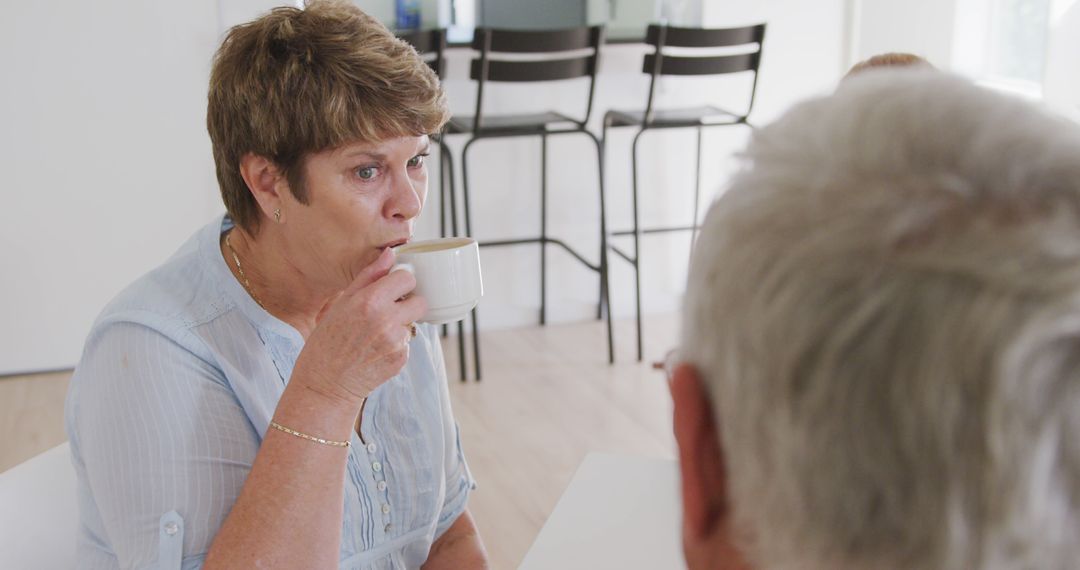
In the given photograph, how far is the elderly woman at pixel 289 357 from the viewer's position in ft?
3.66

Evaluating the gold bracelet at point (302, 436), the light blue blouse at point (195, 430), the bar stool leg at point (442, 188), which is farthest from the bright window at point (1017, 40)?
the gold bracelet at point (302, 436)

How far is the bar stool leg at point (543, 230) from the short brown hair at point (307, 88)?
8.48ft

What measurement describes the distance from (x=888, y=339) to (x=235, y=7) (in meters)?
3.43

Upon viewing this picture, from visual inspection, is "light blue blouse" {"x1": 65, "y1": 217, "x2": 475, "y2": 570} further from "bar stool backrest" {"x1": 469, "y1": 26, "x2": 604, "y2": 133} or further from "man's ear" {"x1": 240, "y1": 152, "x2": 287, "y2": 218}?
"bar stool backrest" {"x1": 469, "y1": 26, "x2": 604, "y2": 133}

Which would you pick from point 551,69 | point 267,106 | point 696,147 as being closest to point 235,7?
point 551,69

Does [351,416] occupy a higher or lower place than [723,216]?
lower

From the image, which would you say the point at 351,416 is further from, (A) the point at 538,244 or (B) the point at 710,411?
(A) the point at 538,244

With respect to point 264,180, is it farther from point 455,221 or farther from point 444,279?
point 455,221

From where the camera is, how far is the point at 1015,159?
0.44 meters

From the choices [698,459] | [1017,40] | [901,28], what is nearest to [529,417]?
[901,28]

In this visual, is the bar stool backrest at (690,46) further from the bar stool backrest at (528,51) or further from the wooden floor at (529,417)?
the wooden floor at (529,417)

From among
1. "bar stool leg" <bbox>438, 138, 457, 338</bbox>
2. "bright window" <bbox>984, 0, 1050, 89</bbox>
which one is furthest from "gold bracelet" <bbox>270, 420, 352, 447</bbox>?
"bright window" <bbox>984, 0, 1050, 89</bbox>

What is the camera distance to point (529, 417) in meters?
3.37

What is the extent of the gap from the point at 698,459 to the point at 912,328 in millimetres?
158
